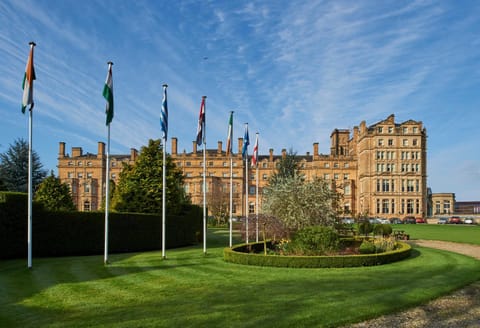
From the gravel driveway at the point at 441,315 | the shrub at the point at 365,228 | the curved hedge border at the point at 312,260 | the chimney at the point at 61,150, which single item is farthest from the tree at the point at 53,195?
the chimney at the point at 61,150

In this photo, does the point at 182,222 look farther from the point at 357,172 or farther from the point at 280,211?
the point at 357,172

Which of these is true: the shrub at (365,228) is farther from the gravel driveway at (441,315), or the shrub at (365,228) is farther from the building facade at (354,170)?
the building facade at (354,170)

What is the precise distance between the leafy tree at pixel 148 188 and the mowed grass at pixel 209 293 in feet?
36.8

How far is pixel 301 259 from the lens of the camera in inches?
613

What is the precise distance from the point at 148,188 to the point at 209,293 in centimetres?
1824

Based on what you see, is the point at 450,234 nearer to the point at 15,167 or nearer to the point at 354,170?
the point at 15,167

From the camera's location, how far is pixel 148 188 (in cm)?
2752

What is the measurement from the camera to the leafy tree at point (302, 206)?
26.4 m

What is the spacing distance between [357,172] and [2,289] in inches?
2903

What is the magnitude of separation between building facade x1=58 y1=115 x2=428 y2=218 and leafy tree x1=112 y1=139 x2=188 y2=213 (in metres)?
40.4

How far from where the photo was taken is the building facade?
72.7 meters

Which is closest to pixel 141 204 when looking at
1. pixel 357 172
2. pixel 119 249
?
pixel 119 249

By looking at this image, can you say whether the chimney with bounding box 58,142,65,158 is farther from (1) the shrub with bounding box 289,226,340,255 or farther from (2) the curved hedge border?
(2) the curved hedge border

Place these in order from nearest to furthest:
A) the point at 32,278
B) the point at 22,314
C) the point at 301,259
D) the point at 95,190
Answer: the point at 22,314 → the point at 32,278 → the point at 301,259 → the point at 95,190
